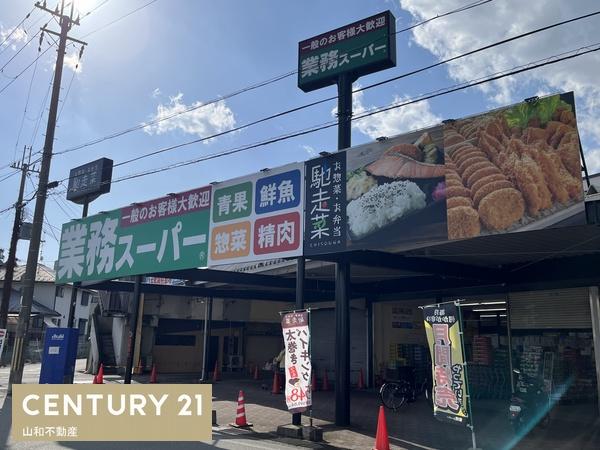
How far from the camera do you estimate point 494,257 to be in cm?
1464

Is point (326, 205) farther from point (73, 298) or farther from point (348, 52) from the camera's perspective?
point (73, 298)

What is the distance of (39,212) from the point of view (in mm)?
18938

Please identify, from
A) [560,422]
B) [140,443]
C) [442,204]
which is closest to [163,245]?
[140,443]

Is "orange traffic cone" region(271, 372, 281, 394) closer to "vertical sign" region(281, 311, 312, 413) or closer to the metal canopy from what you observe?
the metal canopy

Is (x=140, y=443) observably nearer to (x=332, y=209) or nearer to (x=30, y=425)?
(x=30, y=425)

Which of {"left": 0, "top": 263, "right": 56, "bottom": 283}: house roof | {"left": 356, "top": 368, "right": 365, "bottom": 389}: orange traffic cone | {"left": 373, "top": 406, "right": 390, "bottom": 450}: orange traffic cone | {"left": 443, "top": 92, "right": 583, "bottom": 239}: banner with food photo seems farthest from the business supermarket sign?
{"left": 0, "top": 263, "right": 56, "bottom": 283}: house roof

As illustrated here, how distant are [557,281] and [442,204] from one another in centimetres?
654

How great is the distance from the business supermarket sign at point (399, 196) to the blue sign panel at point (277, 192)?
28 millimetres

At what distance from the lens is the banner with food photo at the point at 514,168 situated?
9.31m

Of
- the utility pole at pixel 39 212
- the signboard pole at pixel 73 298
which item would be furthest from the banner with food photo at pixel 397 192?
the signboard pole at pixel 73 298

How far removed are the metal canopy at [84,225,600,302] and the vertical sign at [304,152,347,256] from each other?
528 mm

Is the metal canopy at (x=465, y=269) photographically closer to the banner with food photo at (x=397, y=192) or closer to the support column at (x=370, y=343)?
the support column at (x=370, y=343)

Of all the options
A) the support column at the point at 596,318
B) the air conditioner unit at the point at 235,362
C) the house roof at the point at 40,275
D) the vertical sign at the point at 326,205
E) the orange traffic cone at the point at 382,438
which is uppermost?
the house roof at the point at 40,275

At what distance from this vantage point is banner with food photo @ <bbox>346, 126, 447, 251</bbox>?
10.9 metres
